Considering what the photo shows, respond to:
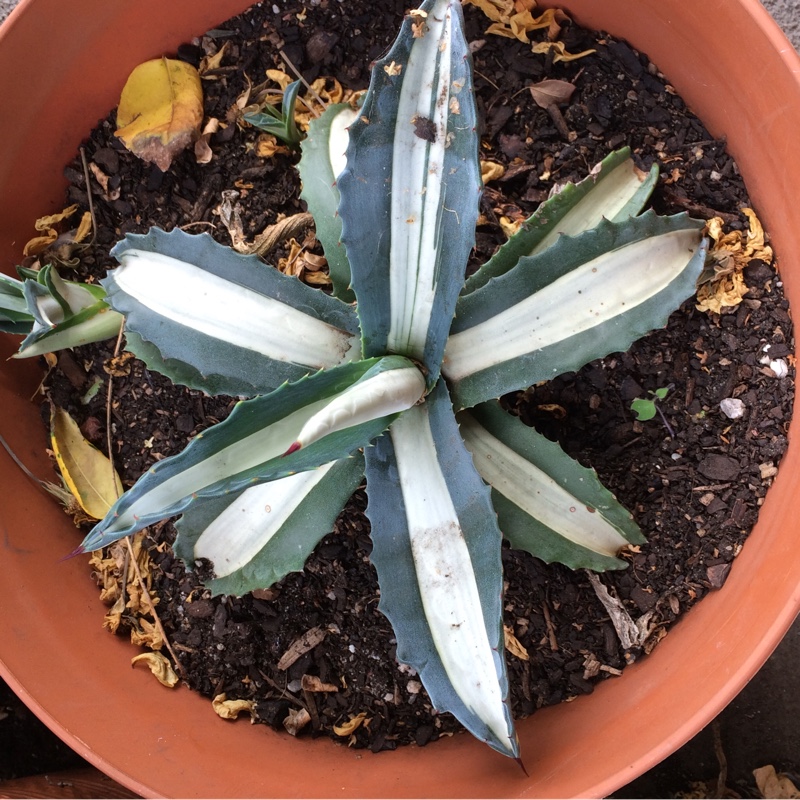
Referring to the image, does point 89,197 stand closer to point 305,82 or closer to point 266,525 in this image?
point 305,82

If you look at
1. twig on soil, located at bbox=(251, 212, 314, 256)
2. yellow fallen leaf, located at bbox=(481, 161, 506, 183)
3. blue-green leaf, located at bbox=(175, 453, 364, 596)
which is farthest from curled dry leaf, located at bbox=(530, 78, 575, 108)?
blue-green leaf, located at bbox=(175, 453, 364, 596)

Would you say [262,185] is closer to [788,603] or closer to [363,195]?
[363,195]

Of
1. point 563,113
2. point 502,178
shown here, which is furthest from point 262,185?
point 563,113

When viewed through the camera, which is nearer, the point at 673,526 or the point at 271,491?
the point at 271,491

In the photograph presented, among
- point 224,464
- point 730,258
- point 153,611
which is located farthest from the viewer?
point 153,611

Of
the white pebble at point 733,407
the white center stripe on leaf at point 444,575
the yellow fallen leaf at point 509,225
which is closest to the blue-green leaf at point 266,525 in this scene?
the white center stripe on leaf at point 444,575

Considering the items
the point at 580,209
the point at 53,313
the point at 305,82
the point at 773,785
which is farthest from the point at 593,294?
the point at 773,785
